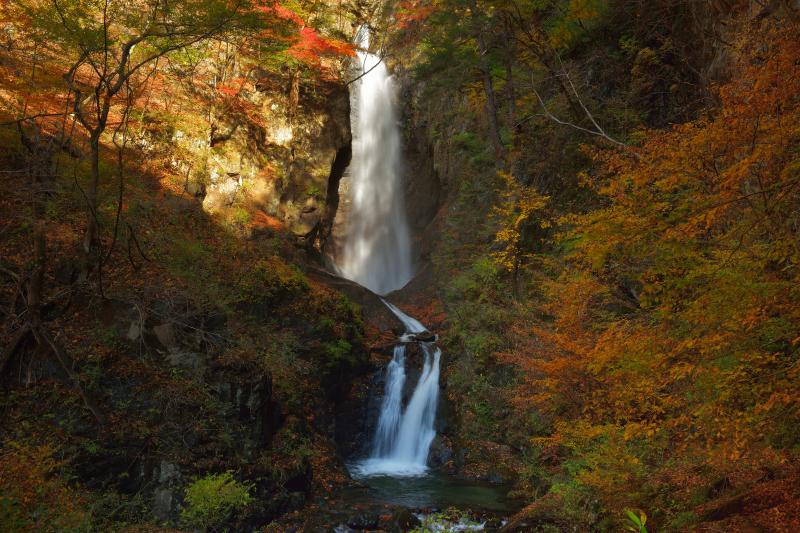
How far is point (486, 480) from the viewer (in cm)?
1283

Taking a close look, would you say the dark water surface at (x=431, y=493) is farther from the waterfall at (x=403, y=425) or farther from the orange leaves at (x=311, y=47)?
the orange leaves at (x=311, y=47)

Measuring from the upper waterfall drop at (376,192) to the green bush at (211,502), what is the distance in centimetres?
2212

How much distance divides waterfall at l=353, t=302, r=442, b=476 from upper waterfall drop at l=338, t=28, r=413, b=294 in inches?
533

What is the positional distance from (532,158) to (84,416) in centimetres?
1501

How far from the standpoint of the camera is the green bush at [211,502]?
25.7ft

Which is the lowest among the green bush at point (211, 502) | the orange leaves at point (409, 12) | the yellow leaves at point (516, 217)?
the green bush at point (211, 502)

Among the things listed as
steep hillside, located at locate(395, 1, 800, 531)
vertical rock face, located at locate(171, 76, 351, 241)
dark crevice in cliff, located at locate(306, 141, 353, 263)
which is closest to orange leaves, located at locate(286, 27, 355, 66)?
vertical rock face, located at locate(171, 76, 351, 241)

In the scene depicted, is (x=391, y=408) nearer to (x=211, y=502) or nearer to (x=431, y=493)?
(x=431, y=493)

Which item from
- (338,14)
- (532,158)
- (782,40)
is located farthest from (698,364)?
(338,14)

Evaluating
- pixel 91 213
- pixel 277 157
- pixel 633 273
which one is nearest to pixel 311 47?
pixel 277 157

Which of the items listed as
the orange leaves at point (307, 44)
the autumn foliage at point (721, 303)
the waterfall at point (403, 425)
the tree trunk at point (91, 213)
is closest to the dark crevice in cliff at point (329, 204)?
the orange leaves at point (307, 44)

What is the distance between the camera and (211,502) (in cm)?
800

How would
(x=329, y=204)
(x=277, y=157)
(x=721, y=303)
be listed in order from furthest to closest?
1. (x=329, y=204)
2. (x=277, y=157)
3. (x=721, y=303)

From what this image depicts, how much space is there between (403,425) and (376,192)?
2034 cm
